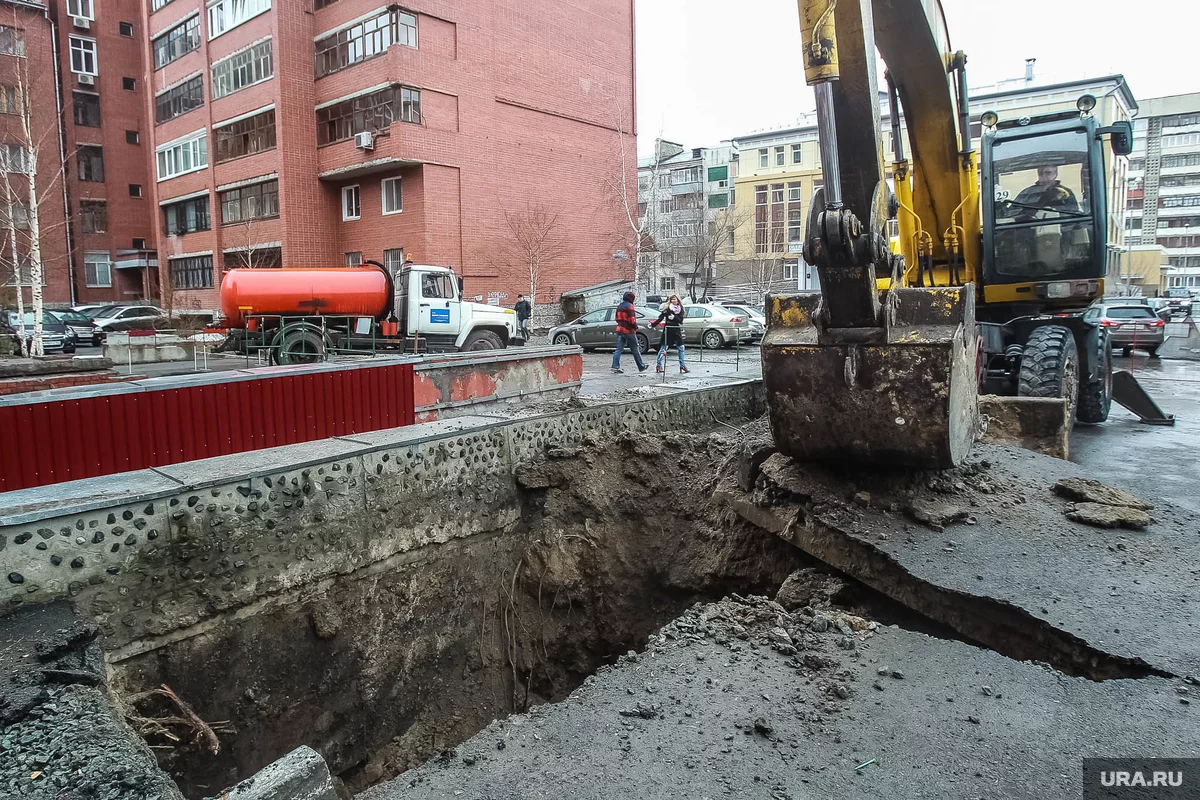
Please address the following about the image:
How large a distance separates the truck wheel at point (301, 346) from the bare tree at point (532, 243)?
13.8m

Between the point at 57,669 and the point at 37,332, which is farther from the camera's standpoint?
the point at 37,332

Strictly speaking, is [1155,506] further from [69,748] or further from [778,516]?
[69,748]

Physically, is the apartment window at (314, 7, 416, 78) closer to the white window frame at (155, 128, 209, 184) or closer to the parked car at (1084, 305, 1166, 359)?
the white window frame at (155, 128, 209, 184)

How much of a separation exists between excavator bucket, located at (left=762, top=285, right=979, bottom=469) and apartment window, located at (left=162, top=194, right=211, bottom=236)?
36.1m

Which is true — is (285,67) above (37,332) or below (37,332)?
above

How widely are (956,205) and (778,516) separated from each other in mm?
4456

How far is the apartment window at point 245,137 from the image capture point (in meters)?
29.4

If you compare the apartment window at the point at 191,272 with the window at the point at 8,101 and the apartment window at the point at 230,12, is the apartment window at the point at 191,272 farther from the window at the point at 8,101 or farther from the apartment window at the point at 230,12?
the apartment window at the point at 230,12

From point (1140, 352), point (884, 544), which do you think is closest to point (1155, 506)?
point (884, 544)

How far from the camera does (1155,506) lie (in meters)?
5.25

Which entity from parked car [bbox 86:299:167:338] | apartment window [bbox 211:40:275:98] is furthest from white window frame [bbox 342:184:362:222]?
parked car [bbox 86:299:167:338]

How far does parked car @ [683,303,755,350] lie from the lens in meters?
21.6

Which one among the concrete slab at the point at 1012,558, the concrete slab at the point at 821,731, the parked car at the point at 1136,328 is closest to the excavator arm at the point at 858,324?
the concrete slab at the point at 1012,558

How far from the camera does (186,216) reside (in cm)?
3572
